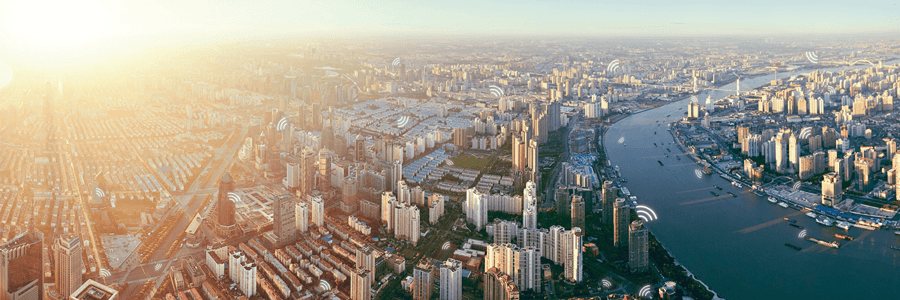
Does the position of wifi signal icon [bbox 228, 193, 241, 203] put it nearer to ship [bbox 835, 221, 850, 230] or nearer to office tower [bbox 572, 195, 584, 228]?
office tower [bbox 572, 195, 584, 228]

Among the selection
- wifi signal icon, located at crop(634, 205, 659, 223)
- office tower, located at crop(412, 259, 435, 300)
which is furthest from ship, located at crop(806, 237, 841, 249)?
office tower, located at crop(412, 259, 435, 300)

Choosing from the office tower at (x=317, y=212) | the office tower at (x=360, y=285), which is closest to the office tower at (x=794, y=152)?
the office tower at (x=317, y=212)

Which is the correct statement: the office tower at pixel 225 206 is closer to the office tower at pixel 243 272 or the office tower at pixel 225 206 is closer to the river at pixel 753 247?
the office tower at pixel 243 272

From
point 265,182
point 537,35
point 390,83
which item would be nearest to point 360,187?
point 265,182

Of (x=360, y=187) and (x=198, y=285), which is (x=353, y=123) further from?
(x=198, y=285)

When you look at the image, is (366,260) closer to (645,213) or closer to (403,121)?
(645,213)

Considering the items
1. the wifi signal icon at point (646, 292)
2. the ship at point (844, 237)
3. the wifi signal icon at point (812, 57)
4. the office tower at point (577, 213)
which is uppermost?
the wifi signal icon at point (812, 57)
